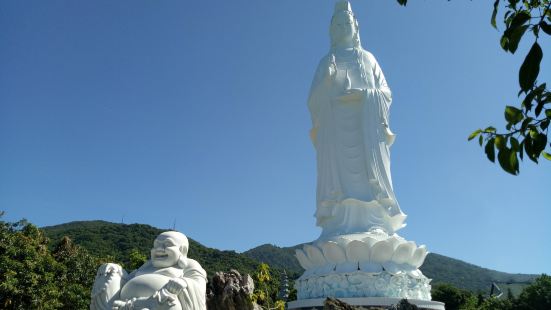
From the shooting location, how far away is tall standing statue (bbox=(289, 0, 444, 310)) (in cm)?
969

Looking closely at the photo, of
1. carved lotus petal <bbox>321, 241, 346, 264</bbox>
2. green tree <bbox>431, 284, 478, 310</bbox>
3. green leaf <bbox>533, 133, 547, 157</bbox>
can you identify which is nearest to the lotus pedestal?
carved lotus petal <bbox>321, 241, 346, 264</bbox>

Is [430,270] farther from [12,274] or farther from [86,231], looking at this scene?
[12,274]

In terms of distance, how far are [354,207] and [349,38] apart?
4.68 m

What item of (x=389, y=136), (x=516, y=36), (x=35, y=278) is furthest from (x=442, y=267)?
(x=516, y=36)

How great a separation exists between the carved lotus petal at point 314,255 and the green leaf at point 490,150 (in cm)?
880

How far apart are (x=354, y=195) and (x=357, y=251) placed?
5.19 feet

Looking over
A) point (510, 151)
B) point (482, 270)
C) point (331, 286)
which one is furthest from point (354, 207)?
point (482, 270)

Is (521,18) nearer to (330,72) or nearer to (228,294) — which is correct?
(228,294)

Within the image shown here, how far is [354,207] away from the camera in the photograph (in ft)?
35.9

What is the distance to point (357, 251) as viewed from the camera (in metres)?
9.87

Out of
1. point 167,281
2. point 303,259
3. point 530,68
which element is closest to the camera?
point 530,68

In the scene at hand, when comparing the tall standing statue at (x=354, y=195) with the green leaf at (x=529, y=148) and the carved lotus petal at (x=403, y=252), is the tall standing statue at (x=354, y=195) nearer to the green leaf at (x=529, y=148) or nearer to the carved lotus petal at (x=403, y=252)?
the carved lotus petal at (x=403, y=252)

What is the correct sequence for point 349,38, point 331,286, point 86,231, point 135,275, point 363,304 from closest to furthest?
point 135,275 < point 363,304 < point 331,286 < point 349,38 < point 86,231

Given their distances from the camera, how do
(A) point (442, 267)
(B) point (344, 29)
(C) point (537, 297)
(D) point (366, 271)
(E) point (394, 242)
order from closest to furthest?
1. (D) point (366, 271)
2. (E) point (394, 242)
3. (B) point (344, 29)
4. (C) point (537, 297)
5. (A) point (442, 267)
